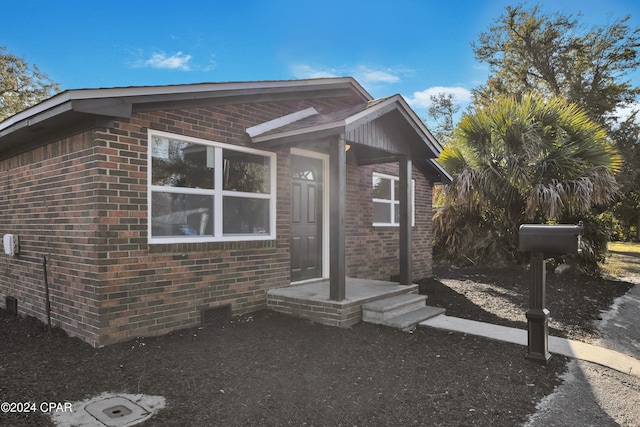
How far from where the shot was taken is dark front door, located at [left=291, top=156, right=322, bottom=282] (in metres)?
6.97

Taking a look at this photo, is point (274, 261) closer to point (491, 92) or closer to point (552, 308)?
point (552, 308)

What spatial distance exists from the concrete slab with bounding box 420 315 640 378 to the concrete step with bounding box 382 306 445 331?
79 millimetres

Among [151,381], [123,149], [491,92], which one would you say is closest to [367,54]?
[123,149]

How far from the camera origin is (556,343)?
15.9ft

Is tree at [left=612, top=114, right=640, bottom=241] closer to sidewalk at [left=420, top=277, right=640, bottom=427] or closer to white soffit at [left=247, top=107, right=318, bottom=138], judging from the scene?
sidewalk at [left=420, top=277, right=640, bottom=427]

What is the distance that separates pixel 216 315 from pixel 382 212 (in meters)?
4.88

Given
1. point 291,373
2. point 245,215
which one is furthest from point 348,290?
point 291,373

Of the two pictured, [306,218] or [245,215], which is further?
[306,218]

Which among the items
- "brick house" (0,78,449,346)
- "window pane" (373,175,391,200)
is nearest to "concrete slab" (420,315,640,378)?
"brick house" (0,78,449,346)

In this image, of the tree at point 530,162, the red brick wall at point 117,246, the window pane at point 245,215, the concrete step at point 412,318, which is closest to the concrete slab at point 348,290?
the red brick wall at point 117,246

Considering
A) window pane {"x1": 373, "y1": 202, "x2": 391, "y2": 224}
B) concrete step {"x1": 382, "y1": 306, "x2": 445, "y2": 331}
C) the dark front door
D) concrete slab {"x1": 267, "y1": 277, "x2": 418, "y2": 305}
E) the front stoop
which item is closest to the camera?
concrete step {"x1": 382, "y1": 306, "x2": 445, "y2": 331}

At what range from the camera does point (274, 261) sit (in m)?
6.35

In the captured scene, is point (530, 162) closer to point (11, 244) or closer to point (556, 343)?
point (556, 343)

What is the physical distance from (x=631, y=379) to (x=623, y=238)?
118ft
